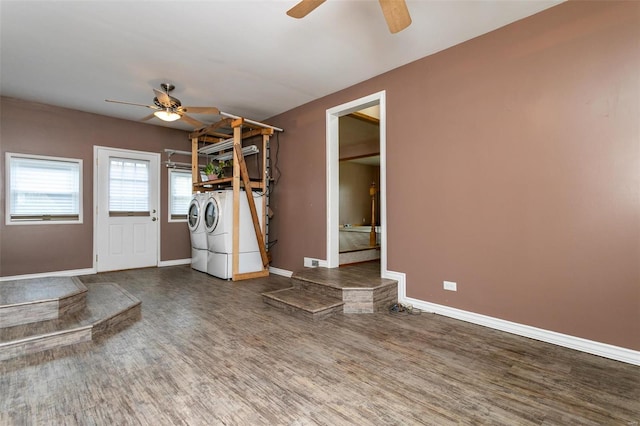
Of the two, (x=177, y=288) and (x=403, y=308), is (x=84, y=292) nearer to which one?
(x=177, y=288)

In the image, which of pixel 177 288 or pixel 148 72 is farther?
pixel 177 288

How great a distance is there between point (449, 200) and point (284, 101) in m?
3.01

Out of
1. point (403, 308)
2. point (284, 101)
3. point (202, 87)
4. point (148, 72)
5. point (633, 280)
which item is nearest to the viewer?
point (633, 280)

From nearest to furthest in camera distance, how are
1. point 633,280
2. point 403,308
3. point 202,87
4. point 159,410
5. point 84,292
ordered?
point 159,410, point 633,280, point 84,292, point 403,308, point 202,87

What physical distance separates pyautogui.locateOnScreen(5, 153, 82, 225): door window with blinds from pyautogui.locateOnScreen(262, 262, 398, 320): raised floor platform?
4001mm

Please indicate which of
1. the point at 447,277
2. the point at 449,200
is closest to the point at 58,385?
the point at 447,277

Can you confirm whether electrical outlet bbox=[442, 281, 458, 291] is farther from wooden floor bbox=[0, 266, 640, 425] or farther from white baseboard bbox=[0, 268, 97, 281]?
white baseboard bbox=[0, 268, 97, 281]

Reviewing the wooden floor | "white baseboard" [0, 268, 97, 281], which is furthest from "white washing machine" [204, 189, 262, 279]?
"white baseboard" [0, 268, 97, 281]

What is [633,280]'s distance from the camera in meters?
2.25

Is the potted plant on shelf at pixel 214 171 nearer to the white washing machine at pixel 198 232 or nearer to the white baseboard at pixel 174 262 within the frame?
the white washing machine at pixel 198 232

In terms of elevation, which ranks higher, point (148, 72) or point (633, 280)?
point (148, 72)

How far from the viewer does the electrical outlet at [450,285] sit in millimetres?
3199

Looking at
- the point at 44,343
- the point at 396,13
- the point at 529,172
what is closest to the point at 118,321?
the point at 44,343

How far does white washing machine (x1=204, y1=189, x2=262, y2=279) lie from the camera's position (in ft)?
16.1
